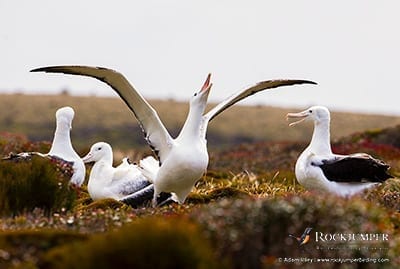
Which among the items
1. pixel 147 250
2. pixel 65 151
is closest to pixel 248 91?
pixel 65 151

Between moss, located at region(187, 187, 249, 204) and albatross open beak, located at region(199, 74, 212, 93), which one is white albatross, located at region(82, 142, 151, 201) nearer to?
moss, located at region(187, 187, 249, 204)

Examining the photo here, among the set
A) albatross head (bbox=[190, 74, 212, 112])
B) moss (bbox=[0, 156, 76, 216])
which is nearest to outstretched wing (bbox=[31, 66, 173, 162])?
albatross head (bbox=[190, 74, 212, 112])

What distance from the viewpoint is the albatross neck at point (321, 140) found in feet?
43.3

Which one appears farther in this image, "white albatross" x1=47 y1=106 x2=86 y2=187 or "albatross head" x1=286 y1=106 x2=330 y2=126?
"white albatross" x1=47 y1=106 x2=86 y2=187

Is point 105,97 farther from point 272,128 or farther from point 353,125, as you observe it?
point 353,125

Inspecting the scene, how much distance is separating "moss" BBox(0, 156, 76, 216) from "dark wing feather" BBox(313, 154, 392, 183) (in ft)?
11.3

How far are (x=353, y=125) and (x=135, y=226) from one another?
52.1m

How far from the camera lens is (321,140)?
524 inches

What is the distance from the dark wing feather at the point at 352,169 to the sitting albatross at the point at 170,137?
4.73 ft

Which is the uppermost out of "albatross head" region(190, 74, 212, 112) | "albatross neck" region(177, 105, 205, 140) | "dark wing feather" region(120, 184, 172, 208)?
"albatross head" region(190, 74, 212, 112)

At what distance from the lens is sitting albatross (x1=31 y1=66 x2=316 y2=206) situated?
11.8 meters

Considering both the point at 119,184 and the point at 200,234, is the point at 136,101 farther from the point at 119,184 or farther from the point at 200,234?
the point at 200,234

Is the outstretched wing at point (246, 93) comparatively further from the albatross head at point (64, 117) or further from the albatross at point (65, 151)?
the albatross head at point (64, 117)

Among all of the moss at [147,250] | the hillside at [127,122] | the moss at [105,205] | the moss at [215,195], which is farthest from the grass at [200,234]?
the hillside at [127,122]
